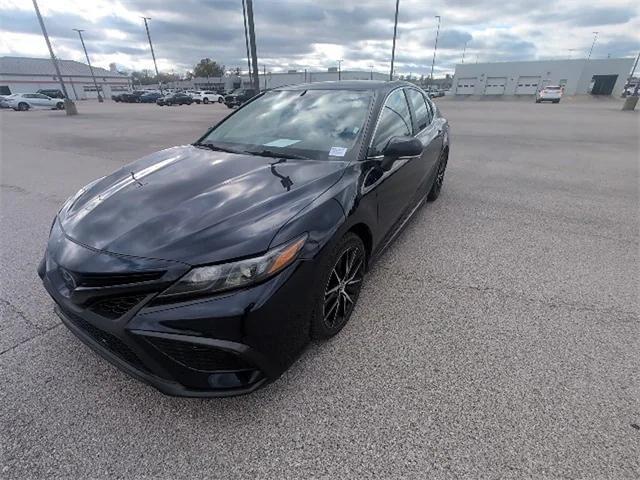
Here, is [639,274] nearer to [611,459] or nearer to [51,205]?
[611,459]

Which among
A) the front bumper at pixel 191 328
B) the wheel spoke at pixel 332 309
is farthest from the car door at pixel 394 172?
the front bumper at pixel 191 328

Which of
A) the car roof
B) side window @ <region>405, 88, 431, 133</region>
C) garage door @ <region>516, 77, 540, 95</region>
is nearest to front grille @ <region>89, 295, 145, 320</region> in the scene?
the car roof

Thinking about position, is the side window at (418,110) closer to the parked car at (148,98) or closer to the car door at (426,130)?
the car door at (426,130)

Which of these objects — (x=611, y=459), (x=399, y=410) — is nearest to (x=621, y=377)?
(x=611, y=459)

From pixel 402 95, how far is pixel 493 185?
3268 mm

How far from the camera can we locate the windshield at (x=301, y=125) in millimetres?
2684

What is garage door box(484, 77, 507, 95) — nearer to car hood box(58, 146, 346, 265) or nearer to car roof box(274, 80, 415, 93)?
car roof box(274, 80, 415, 93)

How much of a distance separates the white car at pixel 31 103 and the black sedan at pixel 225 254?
39.7 metres

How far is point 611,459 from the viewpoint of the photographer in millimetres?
1630

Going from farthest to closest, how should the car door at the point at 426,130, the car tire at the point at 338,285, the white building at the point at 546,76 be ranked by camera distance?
1. the white building at the point at 546,76
2. the car door at the point at 426,130
3. the car tire at the point at 338,285

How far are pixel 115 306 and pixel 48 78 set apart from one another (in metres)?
85.9

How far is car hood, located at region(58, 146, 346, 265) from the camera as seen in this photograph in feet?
5.51

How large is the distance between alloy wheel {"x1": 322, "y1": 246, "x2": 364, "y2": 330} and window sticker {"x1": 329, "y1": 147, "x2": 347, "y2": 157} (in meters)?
0.69

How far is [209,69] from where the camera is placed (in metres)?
92.3
